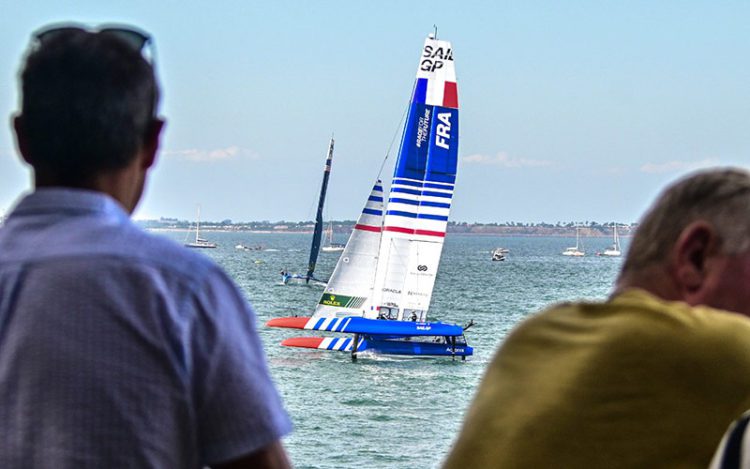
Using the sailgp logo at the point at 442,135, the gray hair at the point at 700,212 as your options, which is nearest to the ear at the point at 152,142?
the gray hair at the point at 700,212

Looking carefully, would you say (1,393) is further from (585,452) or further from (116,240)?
(585,452)

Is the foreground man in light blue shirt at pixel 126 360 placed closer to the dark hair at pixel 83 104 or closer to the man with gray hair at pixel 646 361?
the dark hair at pixel 83 104

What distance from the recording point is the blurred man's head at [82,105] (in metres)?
1.57

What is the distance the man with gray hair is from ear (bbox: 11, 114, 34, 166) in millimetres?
638

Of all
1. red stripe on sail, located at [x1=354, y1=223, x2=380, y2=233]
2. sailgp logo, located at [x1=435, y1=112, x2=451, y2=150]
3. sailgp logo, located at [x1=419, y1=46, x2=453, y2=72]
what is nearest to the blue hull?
red stripe on sail, located at [x1=354, y1=223, x2=380, y2=233]

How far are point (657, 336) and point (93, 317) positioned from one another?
0.63 meters

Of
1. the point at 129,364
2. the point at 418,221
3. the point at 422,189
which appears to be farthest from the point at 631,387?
the point at 418,221

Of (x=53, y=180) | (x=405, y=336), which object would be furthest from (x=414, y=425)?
(x=53, y=180)

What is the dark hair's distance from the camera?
1.57 m

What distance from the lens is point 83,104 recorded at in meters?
1.57

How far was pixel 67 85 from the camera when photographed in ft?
5.17

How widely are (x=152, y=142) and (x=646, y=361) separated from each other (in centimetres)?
66

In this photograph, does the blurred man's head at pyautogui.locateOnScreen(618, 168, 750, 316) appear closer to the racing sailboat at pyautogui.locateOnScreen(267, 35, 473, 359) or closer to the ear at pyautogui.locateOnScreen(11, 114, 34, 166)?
the ear at pyautogui.locateOnScreen(11, 114, 34, 166)

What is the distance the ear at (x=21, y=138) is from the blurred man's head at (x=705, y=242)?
0.78 meters
